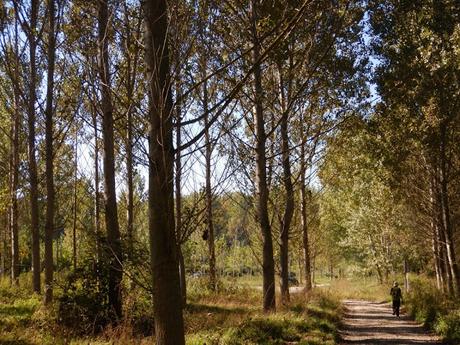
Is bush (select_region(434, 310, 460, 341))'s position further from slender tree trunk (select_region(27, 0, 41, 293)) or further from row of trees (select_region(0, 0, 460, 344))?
slender tree trunk (select_region(27, 0, 41, 293))

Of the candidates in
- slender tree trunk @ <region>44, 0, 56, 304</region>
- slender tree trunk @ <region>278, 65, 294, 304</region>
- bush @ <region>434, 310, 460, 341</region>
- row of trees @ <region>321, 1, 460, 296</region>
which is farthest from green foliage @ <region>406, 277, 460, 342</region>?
slender tree trunk @ <region>44, 0, 56, 304</region>

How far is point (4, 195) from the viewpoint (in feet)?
54.3

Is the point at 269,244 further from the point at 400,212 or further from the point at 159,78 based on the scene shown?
the point at 400,212

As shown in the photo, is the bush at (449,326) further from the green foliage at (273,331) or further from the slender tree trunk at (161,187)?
the slender tree trunk at (161,187)

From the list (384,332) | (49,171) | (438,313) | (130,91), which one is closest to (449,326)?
(438,313)

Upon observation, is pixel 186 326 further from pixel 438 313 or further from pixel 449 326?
pixel 438 313

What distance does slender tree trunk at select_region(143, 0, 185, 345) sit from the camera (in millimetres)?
3930

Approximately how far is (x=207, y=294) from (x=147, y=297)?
1038cm

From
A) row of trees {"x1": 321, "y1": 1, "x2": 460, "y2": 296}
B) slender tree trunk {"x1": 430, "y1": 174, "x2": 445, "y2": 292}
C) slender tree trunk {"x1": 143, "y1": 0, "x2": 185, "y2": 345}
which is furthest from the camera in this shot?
slender tree trunk {"x1": 430, "y1": 174, "x2": 445, "y2": 292}

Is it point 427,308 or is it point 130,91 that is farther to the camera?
point 427,308

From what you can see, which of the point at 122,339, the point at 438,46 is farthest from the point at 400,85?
the point at 122,339

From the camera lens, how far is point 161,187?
159 inches

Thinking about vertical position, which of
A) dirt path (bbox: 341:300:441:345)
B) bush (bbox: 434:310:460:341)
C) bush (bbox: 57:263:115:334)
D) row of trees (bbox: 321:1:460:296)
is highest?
row of trees (bbox: 321:1:460:296)

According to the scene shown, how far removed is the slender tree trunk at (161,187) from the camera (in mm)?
3930
